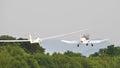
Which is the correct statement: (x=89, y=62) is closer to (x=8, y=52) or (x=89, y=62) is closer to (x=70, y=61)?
(x=70, y=61)

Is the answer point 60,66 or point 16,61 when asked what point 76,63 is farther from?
point 16,61

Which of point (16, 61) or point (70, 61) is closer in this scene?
point (16, 61)

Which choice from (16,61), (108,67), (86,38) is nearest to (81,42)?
(86,38)

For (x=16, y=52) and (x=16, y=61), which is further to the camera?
(x=16, y=52)

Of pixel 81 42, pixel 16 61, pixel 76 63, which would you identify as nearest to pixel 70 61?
pixel 76 63

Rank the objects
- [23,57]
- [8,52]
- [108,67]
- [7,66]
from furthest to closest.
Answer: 1. [108,67]
2. [8,52]
3. [23,57]
4. [7,66]

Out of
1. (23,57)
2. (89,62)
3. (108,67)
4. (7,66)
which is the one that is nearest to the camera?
(7,66)

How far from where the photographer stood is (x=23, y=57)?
6275 inches

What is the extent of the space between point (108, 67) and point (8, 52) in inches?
1481

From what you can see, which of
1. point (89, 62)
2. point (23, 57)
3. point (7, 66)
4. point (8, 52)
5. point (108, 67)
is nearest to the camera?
point (7, 66)

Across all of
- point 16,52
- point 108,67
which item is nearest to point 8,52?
point 16,52

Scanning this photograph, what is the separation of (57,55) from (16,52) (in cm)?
1056

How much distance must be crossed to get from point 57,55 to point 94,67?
1026 centimetres

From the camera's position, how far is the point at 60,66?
6590 inches
